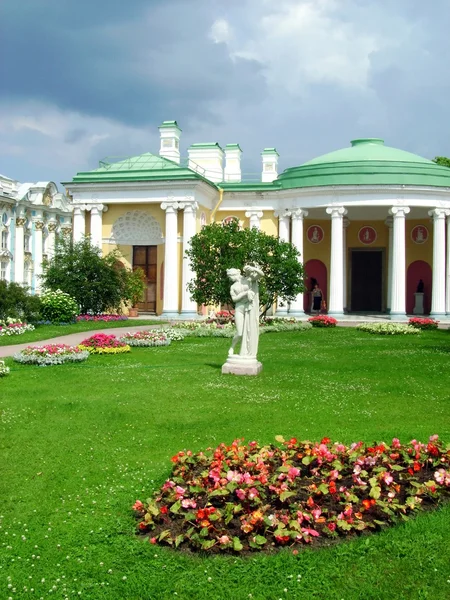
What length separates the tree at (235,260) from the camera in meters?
24.6

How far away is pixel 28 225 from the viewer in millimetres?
55219

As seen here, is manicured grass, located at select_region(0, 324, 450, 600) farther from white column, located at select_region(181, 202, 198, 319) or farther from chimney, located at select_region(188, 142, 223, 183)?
chimney, located at select_region(188, 142, 223, 183)

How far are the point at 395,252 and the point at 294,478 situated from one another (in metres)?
25.4

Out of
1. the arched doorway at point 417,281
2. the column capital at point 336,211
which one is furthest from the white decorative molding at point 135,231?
the arched doorway at point 417,281

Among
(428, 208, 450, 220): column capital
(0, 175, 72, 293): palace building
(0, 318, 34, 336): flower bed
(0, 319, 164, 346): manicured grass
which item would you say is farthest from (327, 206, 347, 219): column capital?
(0, 175, 72, 293): palace building

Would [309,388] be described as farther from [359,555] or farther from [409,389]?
[359,555]

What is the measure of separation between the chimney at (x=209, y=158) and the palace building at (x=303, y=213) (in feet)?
0.17

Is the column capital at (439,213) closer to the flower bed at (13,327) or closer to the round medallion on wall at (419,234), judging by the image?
the round medallion on wall at (419,234)

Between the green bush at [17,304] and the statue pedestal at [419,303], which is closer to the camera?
the green bush at [17,304]

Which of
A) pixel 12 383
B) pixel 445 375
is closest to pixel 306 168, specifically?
pixel 445 375

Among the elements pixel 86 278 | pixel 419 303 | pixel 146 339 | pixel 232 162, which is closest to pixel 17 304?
pixel 86 278

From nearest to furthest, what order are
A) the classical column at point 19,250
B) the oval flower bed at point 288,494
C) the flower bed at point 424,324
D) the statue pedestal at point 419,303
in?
1. the oval flower bed at point 288,494
2. the flower bed at point 424,324
3. the statue pedestal at point 419,303
4. the classical column at point 19,250

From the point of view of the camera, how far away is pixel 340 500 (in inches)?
242

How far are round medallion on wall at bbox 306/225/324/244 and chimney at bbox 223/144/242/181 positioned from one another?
4674 millimetres
